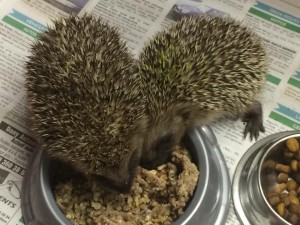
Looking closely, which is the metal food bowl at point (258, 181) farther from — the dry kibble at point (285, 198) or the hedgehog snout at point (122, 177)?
the hedgehog snout at point (122, 177)

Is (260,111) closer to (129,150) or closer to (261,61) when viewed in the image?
(261,61)

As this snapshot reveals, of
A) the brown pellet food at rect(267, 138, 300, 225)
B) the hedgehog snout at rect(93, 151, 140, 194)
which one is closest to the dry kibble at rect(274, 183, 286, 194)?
the brown pellet food at rect(267, 138, 300, 225)

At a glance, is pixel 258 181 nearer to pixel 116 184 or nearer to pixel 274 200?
pixel 274 200

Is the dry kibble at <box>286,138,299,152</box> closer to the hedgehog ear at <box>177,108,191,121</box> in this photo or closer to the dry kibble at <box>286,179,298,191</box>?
the dry kibble at <box>286,179,298,191</box>

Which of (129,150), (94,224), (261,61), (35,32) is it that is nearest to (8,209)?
(94,224)

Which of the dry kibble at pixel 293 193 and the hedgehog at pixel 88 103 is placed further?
the dry kibble at pixel 293 193

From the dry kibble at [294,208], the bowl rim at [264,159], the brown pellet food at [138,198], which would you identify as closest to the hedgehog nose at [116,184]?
the brown pellet food at [138,198]
